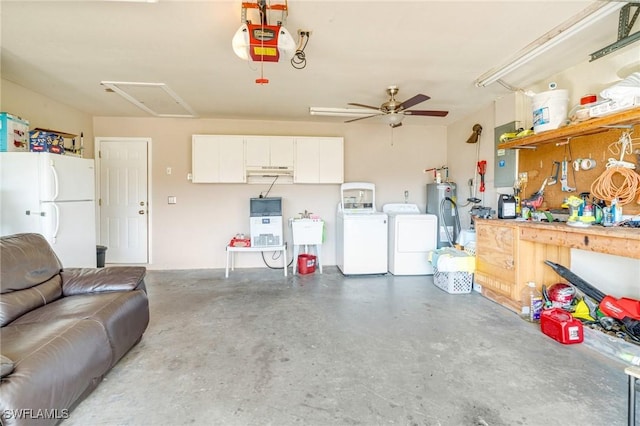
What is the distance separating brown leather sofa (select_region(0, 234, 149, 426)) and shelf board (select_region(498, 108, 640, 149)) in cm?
392

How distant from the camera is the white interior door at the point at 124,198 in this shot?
16.7ft

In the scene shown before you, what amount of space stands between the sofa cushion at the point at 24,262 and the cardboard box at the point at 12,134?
1.47 meters

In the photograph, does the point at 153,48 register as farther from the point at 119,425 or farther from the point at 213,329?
the point at 119,425

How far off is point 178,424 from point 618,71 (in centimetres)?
425

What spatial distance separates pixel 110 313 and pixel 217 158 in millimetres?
3266

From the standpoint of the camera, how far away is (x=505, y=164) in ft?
13.0

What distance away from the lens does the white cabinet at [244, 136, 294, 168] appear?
4.97 m

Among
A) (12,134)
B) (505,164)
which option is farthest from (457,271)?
(12,134)

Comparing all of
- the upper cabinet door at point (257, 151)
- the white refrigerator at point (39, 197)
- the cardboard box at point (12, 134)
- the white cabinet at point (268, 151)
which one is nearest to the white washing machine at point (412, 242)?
the white cabinet at point (268, 151)

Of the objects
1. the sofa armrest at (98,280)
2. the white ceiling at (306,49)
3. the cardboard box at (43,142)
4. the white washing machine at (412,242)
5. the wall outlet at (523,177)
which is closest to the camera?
the white ceiling at (306,49)

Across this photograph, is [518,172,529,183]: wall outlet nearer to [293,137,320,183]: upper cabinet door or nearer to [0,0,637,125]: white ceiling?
[0,0,637,125]: white ceiling

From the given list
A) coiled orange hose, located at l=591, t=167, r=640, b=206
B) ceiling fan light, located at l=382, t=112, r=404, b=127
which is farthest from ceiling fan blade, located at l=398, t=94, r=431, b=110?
coiled orange hose, located at l=591, t=167, r=640, b=206

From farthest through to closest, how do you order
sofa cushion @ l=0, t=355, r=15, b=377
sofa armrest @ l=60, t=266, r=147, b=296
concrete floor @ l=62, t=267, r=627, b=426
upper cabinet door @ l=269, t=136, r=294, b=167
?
upper cabinet door @ l=269, t=136, r=294, b=167 → sofa armrest @ l=60, t=266, r=147, b=296 → concrete floor @ l=62, t=267, r=627, b=426 → sofa cushion @ l=0, t=355, r=15, b=377

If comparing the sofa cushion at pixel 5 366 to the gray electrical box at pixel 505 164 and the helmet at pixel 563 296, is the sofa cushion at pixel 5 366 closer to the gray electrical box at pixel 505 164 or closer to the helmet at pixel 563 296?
the helmet at pixel 563 296
